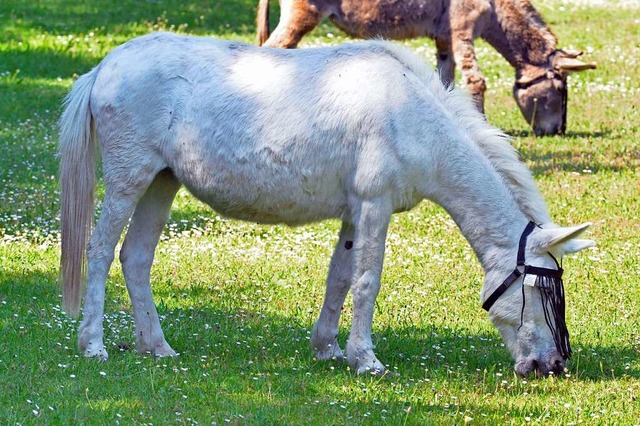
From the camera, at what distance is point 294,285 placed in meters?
9.09

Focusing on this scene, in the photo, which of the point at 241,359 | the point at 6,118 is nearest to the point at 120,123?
the point at 241,359

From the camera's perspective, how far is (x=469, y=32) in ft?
49.4

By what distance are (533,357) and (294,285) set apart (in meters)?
2.76

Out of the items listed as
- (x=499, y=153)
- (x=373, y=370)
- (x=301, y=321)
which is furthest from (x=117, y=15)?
(x=373, y=370)

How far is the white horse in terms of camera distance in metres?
6.77

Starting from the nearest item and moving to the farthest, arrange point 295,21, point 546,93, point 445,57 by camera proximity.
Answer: point 295,21 < point 546,93 < point 445,57

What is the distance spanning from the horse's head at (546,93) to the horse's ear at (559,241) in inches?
351

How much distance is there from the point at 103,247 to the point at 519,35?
32.1ft

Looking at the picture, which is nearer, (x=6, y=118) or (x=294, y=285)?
(x=294, y=285)

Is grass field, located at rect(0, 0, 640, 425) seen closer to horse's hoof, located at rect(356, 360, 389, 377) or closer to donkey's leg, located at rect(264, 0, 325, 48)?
horse's hoof, located at rect(356, 360, 389, 377)

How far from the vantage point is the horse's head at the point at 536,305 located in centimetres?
673

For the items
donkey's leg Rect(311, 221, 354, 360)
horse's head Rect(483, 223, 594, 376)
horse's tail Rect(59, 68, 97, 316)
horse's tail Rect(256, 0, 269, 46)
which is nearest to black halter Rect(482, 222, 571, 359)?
horse's head Rect(483, 223, 594, 376)

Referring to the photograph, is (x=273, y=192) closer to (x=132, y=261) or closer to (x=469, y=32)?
(x=132, y=261)

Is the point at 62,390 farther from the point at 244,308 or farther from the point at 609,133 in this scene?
the point at 609,133
